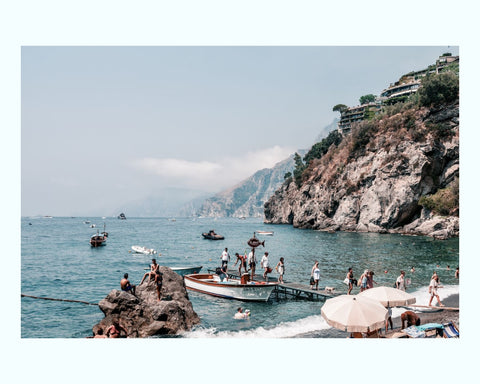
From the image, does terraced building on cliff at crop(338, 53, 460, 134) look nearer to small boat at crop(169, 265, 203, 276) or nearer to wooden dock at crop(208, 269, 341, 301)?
small boat at crop(169, 265, 203, 276)

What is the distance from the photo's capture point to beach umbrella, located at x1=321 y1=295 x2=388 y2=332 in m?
10.6

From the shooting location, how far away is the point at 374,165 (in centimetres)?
7806

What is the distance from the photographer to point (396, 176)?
71.6 m

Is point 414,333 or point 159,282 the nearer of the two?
point 414,333

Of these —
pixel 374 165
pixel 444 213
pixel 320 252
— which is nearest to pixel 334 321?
pixel 320 252

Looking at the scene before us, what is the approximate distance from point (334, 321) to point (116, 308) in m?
9.82

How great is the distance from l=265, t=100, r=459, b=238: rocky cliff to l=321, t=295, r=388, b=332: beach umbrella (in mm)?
52572

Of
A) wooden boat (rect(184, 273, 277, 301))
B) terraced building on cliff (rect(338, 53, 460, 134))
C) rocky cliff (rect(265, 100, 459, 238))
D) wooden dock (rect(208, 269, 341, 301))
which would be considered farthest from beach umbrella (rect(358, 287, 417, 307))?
terraced building on cliff (rect(338, 53, 460, 134))

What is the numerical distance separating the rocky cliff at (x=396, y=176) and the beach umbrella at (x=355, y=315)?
2070 inches

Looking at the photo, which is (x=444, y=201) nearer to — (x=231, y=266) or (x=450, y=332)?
(x=231, y=266)

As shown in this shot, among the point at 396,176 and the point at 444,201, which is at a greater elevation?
the point at 396,176

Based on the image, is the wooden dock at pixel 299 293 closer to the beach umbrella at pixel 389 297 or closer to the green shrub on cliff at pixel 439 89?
the beach umbrella at pixel 389 297

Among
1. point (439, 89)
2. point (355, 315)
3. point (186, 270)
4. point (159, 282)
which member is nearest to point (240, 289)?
point (159, 282)

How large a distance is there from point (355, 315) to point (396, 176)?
66.9 m
